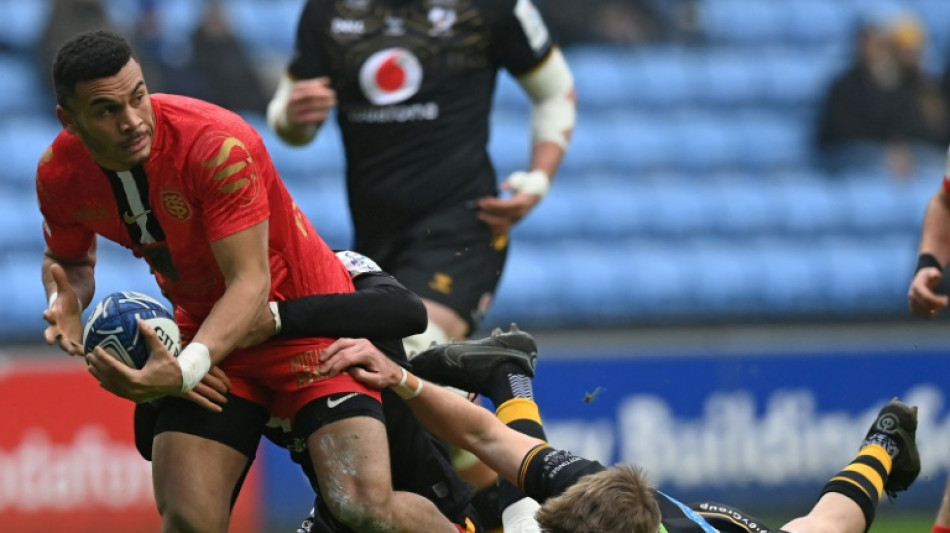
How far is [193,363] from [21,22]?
24.2 ft

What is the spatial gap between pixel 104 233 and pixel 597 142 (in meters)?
7.61

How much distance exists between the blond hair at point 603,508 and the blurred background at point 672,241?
5192 mm

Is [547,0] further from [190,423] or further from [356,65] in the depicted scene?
[190,423]

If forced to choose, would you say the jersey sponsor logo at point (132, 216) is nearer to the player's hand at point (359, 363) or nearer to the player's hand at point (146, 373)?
the player's hand at point (146, 373)

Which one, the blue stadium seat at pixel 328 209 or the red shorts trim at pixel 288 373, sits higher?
the red shorts trim at pixel 288 373

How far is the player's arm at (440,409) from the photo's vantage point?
5.24 metres

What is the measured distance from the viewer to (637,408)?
995cm

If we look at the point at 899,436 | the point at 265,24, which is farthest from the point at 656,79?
the point at 899,436

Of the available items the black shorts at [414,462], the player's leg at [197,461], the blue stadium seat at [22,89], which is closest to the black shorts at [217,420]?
the player's leg at [197,461]

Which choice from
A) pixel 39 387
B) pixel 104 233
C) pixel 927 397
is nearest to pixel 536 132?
pixel 104 233

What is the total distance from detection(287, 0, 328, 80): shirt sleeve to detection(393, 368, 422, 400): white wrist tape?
2.01 meters

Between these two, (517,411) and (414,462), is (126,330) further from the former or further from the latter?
(517,411)

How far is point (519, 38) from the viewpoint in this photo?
707 centimetres

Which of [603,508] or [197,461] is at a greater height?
[603,508]
